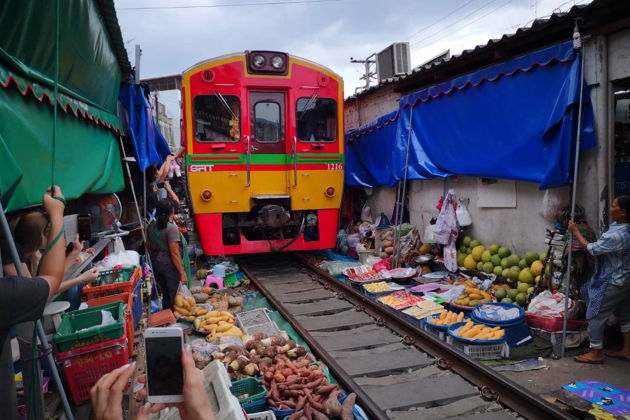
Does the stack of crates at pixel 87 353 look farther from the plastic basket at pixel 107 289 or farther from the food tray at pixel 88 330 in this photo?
the plastic basket at pixel 107 289

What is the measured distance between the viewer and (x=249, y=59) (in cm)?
762

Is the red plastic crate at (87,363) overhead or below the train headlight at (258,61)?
below

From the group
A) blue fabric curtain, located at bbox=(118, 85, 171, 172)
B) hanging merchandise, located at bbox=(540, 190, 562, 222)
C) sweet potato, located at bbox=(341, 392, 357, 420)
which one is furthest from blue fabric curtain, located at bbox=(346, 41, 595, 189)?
blue fabric curtain, located at bbox=(118, 85, 171, 172)

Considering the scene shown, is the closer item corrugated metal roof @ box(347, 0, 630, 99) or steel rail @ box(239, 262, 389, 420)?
steel rail @ box(239, 262, 389, 420)

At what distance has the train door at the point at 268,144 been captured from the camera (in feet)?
25.6

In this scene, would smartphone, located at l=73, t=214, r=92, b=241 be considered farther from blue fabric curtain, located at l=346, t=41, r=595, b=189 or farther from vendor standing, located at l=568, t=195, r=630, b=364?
blue fabric curtain, located at l=346, t=41, r=595, b=189

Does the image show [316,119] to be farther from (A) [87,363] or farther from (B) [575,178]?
(A) [87,363]

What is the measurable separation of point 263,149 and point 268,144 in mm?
142

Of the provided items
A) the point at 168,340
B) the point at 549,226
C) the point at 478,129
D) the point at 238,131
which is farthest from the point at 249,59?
the point at 168,340

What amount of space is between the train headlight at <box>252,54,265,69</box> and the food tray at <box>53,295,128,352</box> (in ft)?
17.1

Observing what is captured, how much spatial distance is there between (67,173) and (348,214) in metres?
8.78

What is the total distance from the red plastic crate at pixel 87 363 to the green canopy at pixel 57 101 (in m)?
1.08

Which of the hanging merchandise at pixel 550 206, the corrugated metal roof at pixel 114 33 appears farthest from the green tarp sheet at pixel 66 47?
the hanging merchandise at pixel 550 206

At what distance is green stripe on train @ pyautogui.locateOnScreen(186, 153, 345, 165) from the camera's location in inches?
297
